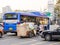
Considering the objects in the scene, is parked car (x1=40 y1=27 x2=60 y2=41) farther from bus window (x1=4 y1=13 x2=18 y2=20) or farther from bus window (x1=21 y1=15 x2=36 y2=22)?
bus window (x1=21 y1=15 x2=36 y2=22)

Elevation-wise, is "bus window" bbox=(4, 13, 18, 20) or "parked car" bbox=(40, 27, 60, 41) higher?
"bus window" bbox=(4, 13, 18, 20)

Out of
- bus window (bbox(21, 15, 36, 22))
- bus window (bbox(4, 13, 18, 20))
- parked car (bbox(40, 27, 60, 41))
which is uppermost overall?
bus window (bbox(4, 13, 18, 20))

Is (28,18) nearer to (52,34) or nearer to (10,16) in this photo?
(10,16)

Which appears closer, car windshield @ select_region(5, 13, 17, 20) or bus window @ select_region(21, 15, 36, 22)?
car windshield @ select_region(5, 13, 17, 20)

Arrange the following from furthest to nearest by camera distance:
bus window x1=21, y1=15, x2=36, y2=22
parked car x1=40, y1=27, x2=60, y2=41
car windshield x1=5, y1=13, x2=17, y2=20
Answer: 1. bus window x1=21, y1=15, x2=36, y2=22
2. car windshield x1=5, y1=13, x2=17, y2=20
3. parked car x1=40, y1=27, x2=60, y2=41

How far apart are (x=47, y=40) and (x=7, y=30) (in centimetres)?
802

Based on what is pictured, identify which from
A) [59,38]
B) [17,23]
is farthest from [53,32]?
[17,23]

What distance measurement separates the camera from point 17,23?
29.5 meters

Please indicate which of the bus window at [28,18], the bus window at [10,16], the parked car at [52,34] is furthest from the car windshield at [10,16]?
the parked car at [52,34]

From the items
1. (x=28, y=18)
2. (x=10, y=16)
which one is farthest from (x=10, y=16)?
(x=28, y=18)

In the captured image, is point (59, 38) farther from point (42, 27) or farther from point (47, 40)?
point (42, 27)

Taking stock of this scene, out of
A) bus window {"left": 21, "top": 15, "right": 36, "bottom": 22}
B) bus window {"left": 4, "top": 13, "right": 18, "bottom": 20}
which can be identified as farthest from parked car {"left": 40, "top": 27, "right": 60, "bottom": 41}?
bus window {"left": 21, "top": 15, "right": 36, "bottom": 22}

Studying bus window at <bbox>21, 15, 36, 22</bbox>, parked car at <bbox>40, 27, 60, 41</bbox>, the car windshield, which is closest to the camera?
parked car at <bbox>40, 27, 60, 41</bbox>

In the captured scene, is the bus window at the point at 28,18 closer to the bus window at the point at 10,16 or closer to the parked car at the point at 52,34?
the bus window at the point at 10,16
